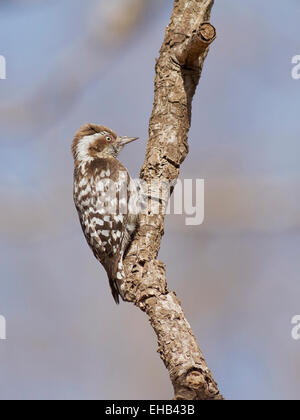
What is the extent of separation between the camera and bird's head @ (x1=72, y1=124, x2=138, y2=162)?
6.00 m

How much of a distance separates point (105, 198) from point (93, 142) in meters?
0.66

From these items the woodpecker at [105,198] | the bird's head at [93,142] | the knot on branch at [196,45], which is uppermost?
the knot on branch at [196,45]

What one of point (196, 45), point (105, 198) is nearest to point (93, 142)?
point (105, 198)

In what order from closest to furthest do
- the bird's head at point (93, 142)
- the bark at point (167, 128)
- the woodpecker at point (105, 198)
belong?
the bark at point (167, 128) < the woodpecker at point (105, 198) < the bird's head at point (93, 142)

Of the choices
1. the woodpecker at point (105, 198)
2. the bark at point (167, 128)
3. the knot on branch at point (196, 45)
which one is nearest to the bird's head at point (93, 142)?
the woodpecker at point (105, 198)

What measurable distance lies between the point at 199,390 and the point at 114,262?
1720 mm

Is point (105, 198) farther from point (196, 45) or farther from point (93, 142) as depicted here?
point (196, 45)

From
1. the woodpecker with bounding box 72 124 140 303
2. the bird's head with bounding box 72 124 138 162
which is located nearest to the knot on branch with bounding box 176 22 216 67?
the bird's head with bounding box 72 124 138 162

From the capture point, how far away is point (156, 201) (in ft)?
17.3

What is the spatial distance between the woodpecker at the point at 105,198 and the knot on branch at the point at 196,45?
42.4 inches

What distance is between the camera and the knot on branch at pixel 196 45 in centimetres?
494

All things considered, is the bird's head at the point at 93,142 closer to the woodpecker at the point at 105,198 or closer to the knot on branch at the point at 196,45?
the woodpecker at the point at 105,198

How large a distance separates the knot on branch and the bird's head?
0.96 m
